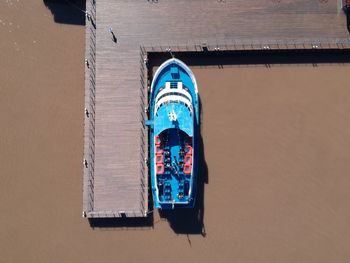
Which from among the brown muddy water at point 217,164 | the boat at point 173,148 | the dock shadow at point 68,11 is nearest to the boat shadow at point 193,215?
the brown muddy water at point 217,164

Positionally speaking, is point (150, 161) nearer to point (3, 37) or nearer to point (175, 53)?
point (175, 53)

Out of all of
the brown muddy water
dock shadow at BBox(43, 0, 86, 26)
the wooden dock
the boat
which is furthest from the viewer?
dock shadow at BBox(43, 0, 86, 26)

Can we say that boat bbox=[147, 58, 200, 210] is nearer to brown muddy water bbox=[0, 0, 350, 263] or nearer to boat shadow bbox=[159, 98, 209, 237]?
boat shadow bbox=[159, 98, 209, 237]

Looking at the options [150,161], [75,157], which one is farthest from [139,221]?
[75,157]

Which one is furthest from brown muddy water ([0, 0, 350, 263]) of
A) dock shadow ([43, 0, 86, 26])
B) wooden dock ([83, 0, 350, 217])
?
wooden dock ([83, 0, 350, 217])

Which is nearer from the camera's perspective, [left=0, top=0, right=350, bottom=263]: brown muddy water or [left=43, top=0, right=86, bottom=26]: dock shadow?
[left=0, top=0, right=350, bottom=263]: brown muddy water

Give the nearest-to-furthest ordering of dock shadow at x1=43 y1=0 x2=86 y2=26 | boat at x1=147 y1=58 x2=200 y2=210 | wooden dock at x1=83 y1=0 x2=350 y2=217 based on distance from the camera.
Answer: boat at x1=147 y1=58 x2=200 y2=210, wooden dock at x1=83 y1=0 x2=350 y2=217, dock shadow at x1=43 y1=0 x2=86 y2=26

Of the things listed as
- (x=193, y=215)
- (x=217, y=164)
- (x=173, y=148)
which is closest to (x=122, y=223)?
(x=193, y=215)
